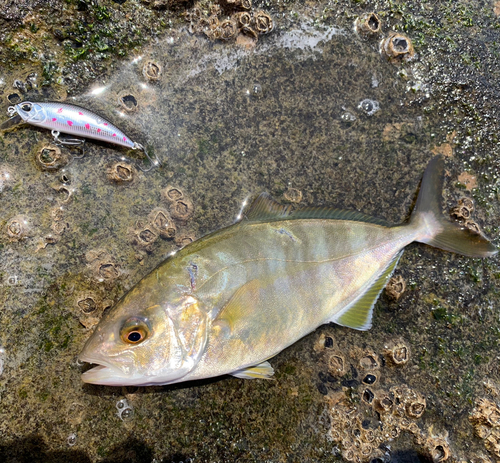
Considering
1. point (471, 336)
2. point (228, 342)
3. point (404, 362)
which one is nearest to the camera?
point (228, 342)

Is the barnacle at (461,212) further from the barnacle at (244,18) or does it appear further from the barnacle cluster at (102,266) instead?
the barnacle cluster at (102,266)

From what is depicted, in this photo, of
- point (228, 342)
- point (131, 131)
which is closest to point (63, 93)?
point (131, 131)

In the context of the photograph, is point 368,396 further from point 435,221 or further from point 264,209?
point 264,209

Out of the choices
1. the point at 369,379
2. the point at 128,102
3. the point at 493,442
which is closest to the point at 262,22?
the point at 128,102

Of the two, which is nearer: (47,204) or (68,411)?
(68,411)

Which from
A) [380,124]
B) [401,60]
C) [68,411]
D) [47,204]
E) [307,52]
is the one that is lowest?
[68,411]

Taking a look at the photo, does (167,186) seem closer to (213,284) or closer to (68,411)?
(213,284)

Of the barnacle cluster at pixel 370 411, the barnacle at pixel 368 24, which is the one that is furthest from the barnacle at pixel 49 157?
the barnacle at pixel 368 24
